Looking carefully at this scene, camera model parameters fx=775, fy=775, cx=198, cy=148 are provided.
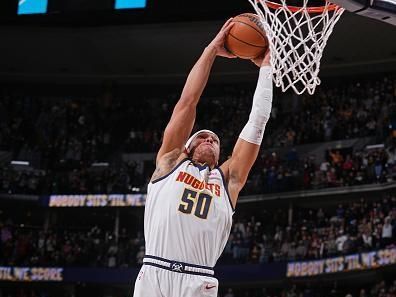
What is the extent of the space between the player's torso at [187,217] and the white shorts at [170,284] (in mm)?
95

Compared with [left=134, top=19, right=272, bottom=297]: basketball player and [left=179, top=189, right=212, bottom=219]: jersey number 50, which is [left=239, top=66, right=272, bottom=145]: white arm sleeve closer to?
[left=134, top=19, right=272, bottom=297]: basketball player

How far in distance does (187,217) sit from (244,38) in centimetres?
132

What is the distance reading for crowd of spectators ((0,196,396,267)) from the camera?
57.4 feet

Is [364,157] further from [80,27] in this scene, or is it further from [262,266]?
[80,27]

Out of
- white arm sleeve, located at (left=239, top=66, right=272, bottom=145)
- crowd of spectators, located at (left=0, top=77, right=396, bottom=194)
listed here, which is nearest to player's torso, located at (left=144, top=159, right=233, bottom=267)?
white arm sleeve, located at (left=239, top=66, right=272, bottom=145)

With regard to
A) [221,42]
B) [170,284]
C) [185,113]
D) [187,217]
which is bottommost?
[170,284]

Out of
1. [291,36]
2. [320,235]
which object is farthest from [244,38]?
[320,235]

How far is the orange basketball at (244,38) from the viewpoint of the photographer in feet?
17.0

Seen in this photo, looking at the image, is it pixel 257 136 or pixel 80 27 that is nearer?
pixel 257 136

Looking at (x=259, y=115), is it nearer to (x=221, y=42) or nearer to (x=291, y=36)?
(x=221, y=42)

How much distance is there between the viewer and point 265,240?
1966cm

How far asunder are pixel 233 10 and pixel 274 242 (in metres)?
6.63

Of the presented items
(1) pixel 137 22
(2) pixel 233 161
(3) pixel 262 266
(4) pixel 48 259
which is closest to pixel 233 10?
(1) pixel 137 22

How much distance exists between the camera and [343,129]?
21.5 m
